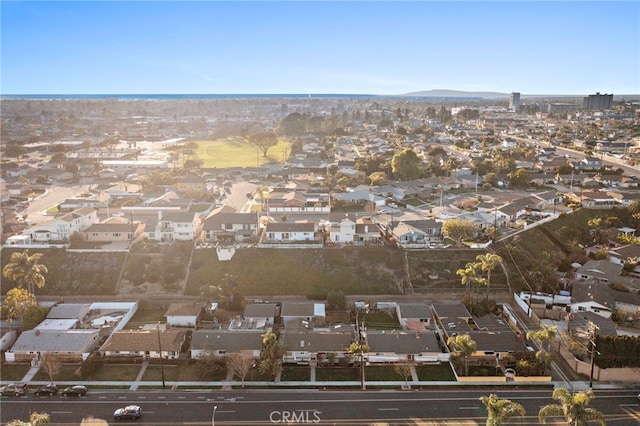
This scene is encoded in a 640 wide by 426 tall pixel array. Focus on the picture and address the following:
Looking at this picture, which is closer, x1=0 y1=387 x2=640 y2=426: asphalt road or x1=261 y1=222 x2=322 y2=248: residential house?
x1=0 y1=387 x2=640 y2=426: asphalt road

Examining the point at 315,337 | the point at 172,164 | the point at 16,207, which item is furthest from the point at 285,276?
the point at 172,164

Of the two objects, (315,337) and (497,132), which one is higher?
(497,132)

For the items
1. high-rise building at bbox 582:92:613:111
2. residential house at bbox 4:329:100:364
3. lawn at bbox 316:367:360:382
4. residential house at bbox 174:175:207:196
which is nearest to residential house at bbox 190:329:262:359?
lawn at bbox 316:367:360:382

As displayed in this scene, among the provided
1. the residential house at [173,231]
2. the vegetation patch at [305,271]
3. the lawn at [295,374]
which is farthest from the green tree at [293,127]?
the lawn at [295,374]

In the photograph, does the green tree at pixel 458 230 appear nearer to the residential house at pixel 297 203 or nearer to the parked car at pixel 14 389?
the residential house at pixel 297 203

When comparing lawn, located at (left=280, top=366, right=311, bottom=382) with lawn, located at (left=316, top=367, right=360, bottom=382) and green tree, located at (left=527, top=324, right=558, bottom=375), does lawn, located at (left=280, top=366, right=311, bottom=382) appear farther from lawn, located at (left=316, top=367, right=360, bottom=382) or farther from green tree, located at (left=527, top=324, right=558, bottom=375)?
green tree, located at (left=527, top=324, right=558, bottom=375)

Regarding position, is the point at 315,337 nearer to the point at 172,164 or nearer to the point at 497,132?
the point at 172,164
